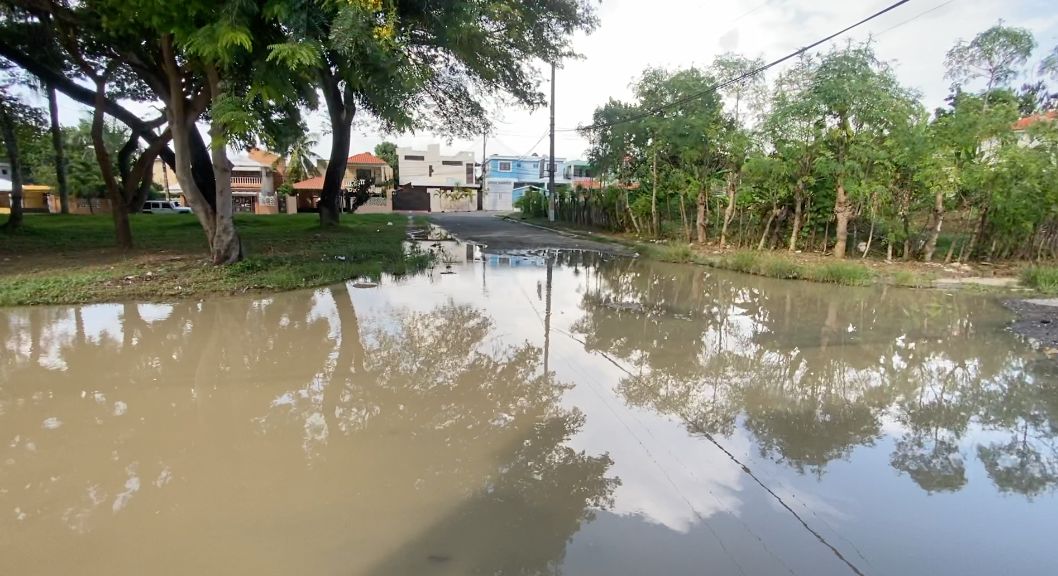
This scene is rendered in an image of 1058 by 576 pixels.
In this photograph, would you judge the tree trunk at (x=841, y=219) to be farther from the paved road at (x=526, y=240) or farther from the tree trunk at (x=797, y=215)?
the paved road at (x=526, y=240)

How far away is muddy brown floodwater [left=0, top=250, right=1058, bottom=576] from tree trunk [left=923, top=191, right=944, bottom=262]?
6.04m

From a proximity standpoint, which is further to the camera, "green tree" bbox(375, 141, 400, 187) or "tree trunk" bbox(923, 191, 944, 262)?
"green tree" bbox(375, 141, 400, 187)

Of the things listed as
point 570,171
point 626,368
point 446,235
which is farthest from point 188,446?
point 570,171

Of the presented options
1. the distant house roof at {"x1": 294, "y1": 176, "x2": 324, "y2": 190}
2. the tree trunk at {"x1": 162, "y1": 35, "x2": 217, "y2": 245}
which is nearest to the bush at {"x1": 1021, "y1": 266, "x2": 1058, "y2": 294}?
the tree trunk at {"x1": 162, "y1": 35, "x2": 217, "y2": 245}

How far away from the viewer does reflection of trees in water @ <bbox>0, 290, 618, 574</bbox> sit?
323cm

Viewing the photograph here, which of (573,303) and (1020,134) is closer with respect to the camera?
(573,303)

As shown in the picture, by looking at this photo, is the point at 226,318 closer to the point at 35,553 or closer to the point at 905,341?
the point at 35,553

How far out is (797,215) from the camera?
15000mm

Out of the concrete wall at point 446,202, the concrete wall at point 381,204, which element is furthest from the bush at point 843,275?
the concrete wall at point 446,202

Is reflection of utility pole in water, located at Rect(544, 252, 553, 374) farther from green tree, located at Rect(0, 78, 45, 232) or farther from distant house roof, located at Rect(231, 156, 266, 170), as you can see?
distant house roof, located at Rect(231, 156, 266, 170)

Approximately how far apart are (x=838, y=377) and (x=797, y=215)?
10354 millimetres

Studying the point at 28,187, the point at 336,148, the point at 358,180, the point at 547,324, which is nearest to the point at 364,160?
the point at 358,180

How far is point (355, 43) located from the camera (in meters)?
7.73

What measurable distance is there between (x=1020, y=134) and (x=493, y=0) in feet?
36.9
